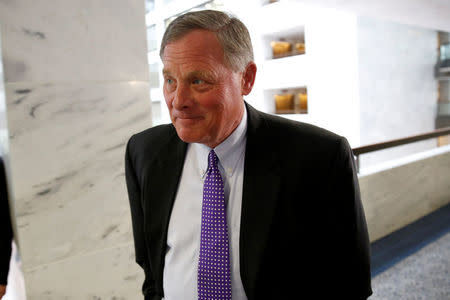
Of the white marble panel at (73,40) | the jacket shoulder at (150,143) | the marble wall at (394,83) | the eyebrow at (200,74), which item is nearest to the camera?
the eyebrow at (200,74)

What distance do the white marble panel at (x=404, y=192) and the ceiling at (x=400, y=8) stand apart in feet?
4.76

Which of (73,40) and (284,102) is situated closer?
(73,40)

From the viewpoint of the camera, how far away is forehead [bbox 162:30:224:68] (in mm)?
922

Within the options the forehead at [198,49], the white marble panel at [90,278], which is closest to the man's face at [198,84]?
the forehead at [198,49]

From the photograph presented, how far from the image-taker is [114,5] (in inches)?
70.2

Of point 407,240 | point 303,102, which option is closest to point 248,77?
point 407,240

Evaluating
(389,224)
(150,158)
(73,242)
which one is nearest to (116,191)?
(73,242)

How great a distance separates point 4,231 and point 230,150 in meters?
1.25

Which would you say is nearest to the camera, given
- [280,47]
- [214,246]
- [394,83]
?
[214,246]

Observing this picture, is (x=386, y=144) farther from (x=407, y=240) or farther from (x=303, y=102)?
(x=303, y=102)

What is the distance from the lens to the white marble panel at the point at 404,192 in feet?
11.5

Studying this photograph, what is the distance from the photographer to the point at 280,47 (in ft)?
40.0

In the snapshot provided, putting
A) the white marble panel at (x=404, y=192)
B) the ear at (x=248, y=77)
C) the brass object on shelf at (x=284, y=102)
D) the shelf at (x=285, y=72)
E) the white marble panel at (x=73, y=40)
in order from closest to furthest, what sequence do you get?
the ear at (x=248, y=77)
the white marble panel at (x=73, y=40)
the white marble panel at (x=404, y=192)
the shelf at (x=285, y=72)
the brass object on shelf at (x=284, y=102)

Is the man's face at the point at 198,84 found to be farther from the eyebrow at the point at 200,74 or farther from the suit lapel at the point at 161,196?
the suit lapel at the point at 161,196
